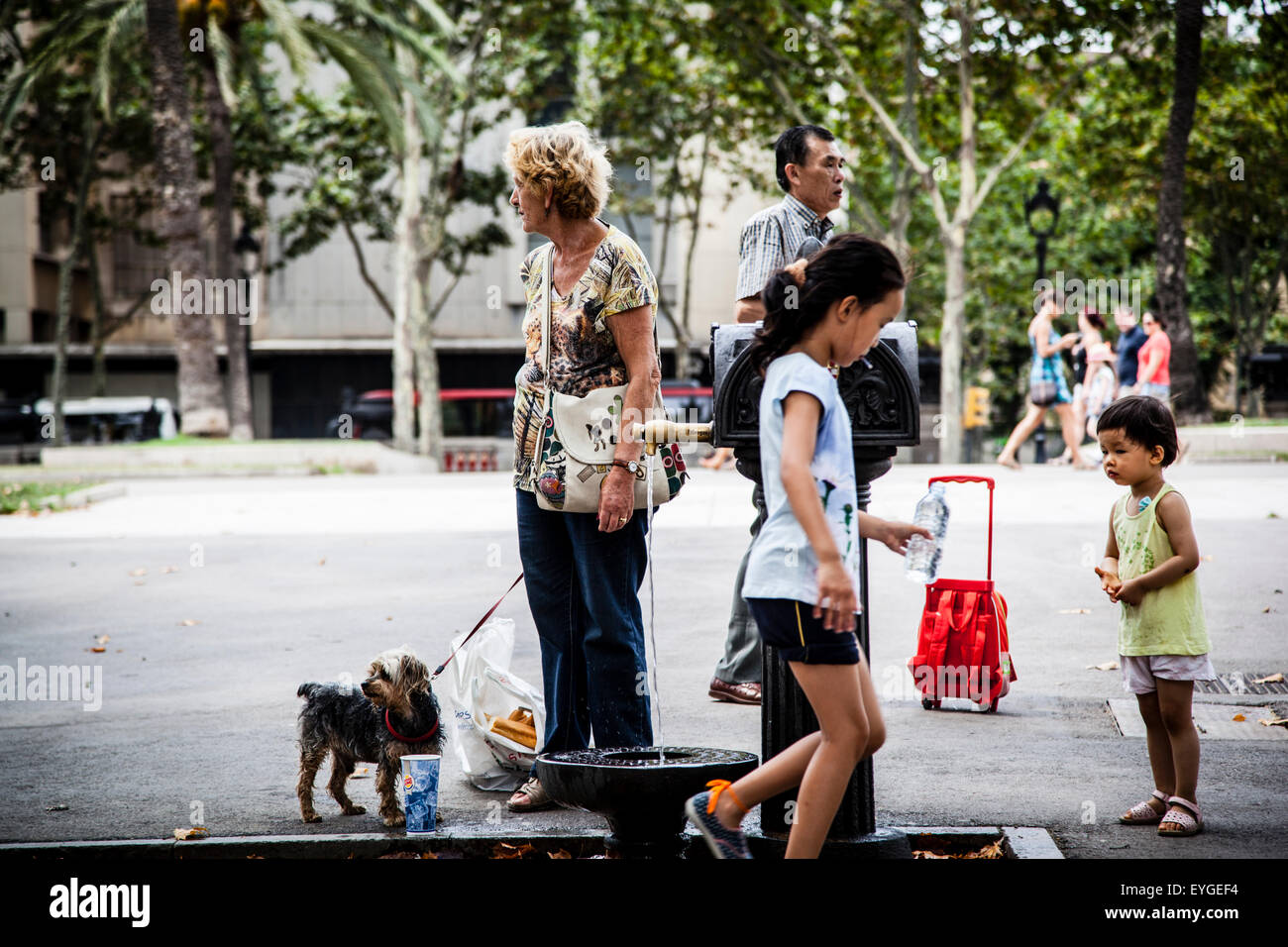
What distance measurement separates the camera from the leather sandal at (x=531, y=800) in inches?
172

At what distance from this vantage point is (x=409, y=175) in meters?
25.8

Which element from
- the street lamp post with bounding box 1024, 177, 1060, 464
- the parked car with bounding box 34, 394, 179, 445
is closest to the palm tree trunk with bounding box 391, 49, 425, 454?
the parked car with bounding box 34, 394, 179, 445

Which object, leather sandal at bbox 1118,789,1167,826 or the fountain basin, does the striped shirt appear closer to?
→ the fountain basin

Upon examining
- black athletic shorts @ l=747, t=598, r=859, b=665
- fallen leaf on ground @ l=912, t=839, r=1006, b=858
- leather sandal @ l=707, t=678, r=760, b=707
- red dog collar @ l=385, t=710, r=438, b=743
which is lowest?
fallen leaf on ground @ l=912, t=839, r=1006, b=858

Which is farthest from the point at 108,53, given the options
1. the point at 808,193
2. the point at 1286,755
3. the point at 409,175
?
the point at 1286,755

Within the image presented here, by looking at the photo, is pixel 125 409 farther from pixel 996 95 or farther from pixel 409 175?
pixel 996 95

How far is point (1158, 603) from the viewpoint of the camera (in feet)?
13.5

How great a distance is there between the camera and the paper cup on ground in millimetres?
4113

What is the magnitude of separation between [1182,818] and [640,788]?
5.34 ft

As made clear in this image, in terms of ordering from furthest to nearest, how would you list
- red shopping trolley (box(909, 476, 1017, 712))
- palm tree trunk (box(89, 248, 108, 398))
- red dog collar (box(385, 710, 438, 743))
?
palm tree trunk (box(89, 248, 108, 398)), red shopping trolley (box(909, 476, 1017, 712)), red dog collar (box(385, 710, 438, 743))

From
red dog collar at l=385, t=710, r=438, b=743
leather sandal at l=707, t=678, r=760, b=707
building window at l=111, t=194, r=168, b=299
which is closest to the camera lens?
red dog collar at l=385, t=710, r=438, b=743

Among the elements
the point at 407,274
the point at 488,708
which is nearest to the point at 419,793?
the point at 488,708

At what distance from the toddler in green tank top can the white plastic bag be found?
190 centimetres
